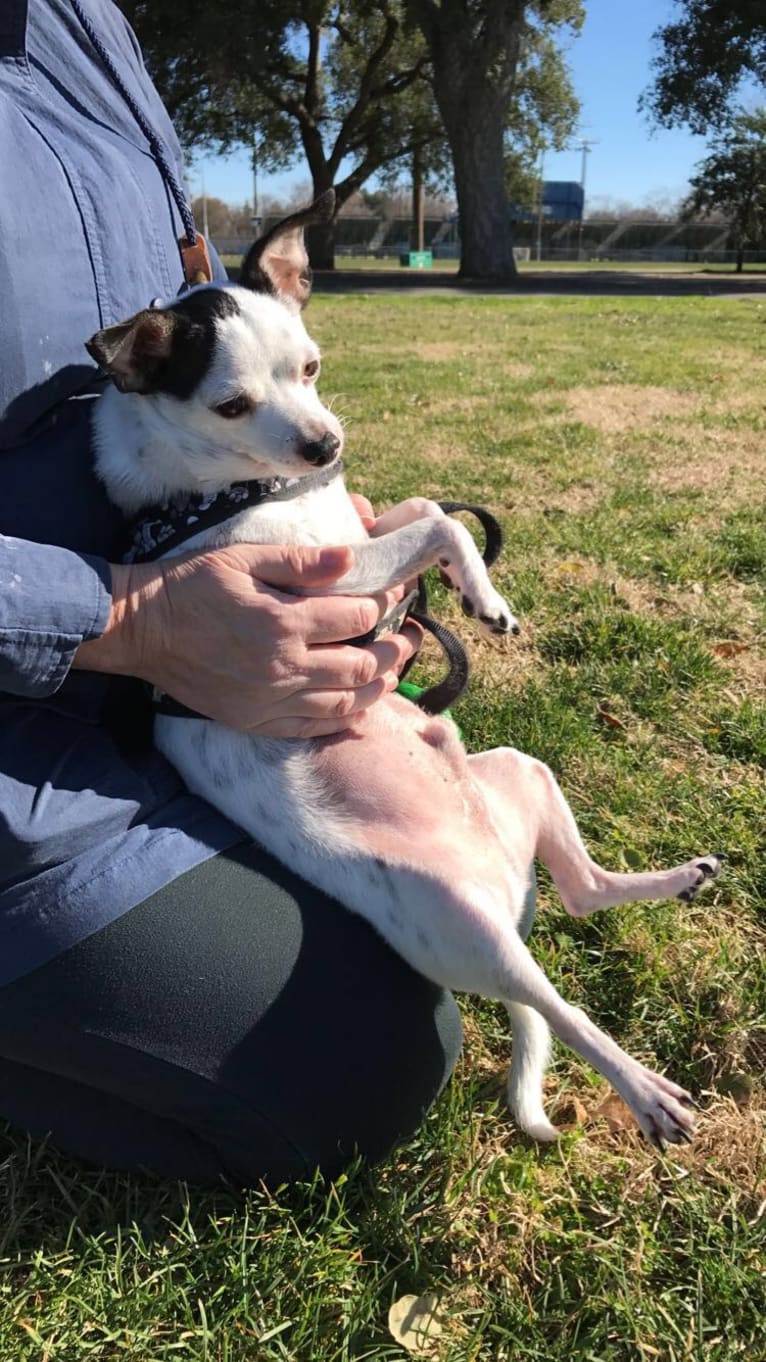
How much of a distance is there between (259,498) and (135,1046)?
1051 mm

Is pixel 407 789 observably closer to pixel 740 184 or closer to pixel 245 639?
pixel 245 639

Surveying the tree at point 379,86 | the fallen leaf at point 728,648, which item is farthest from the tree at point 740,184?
the fallen leaf at point 728,648

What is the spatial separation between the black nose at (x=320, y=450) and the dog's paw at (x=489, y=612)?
1.43 ft

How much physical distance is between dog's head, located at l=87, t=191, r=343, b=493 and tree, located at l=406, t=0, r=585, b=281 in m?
25.9

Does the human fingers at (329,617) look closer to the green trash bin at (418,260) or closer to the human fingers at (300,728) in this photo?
the human fingers at (300,728)

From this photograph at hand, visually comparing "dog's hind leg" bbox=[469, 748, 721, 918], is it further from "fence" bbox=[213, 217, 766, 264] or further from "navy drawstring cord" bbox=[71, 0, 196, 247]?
"fence" bbox=[213, 217, 766, 264]

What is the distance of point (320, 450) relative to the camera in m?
2.07

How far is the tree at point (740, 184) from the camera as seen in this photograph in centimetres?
3616

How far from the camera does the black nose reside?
2.06 metres

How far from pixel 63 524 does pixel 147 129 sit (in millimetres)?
952

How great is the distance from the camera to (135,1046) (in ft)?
5.34

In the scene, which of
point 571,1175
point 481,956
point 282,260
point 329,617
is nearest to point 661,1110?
point 571,1175

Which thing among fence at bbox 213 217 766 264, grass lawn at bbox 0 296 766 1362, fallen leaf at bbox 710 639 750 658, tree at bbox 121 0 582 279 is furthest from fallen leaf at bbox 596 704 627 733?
fence at bbox 213 217 766 264

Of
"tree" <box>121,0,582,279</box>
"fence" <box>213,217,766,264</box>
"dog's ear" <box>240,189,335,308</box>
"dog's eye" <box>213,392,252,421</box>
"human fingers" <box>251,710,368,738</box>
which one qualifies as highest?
"tree" <box>121,0,582,279</box>
